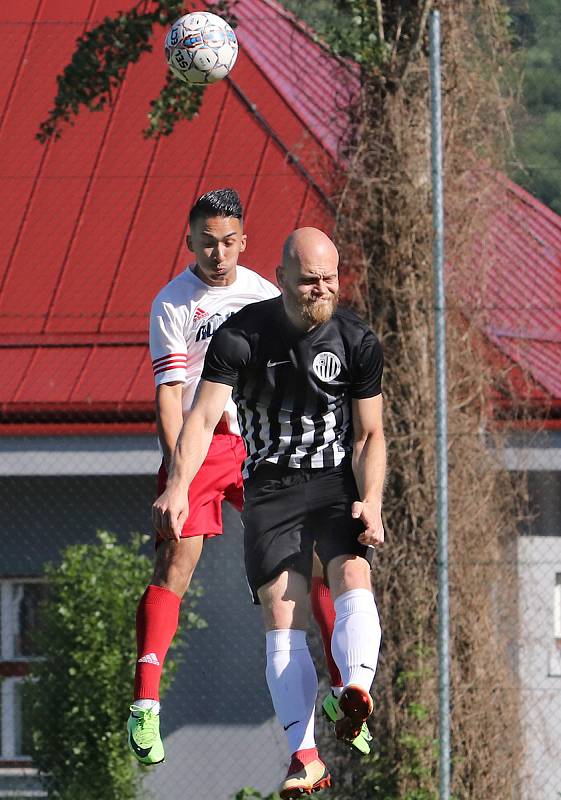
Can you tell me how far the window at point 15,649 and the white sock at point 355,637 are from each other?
5212 mm

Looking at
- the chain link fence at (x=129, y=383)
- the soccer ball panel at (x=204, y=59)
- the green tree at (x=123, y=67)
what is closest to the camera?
the soccer ball panel at (x=204, y=59)

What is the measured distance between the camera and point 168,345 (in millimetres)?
5230

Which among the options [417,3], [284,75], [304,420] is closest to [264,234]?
[284,75]

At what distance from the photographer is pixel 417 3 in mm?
8148

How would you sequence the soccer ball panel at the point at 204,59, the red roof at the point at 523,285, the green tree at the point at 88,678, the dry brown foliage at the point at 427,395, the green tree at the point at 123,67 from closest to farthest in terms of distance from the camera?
the soccer ball panel at the point at 204,59 < the dry brown foliage at the point at 427,395 < the red roof at the point at 523,285 < the green tree at the point at 88,678 < the green tree at the point at 123,67

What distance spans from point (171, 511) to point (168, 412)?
27.0 inches

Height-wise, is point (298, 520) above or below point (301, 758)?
above

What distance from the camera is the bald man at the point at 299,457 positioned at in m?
4.62

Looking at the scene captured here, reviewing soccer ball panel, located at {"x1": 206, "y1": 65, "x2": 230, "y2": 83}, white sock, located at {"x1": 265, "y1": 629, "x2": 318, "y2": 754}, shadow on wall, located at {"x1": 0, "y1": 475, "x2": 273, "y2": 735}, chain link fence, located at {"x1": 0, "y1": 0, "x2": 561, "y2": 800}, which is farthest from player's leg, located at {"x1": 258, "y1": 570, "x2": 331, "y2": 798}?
shadow on wall, located at {"x1": 0, "y1": 475, "x2": 273, "y2": 735}

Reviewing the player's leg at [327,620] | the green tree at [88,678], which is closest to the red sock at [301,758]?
the player's leg at [327,620]

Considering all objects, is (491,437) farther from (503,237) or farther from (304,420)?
(304,420)

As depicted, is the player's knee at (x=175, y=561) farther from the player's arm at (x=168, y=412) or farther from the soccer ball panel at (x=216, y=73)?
the soccer ball panel at (x=216, y=73)

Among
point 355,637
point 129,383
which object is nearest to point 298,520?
point 355,637

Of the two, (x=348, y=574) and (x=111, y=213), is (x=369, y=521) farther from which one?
(x=111, y=213)
